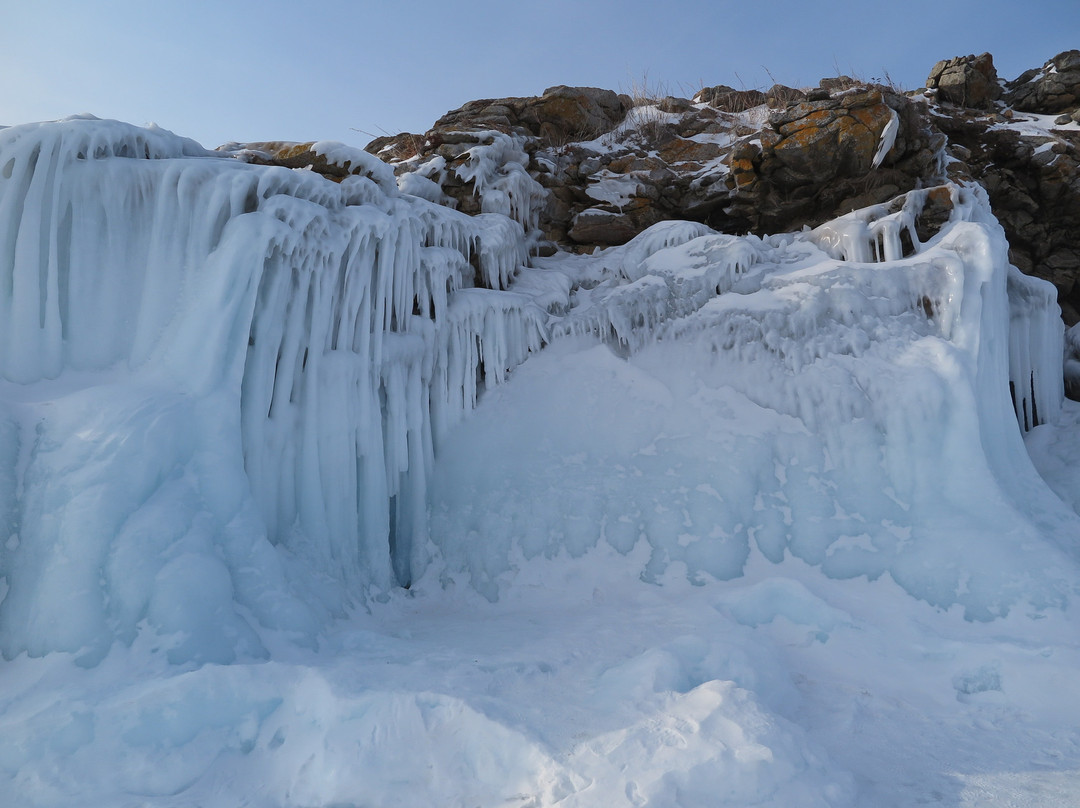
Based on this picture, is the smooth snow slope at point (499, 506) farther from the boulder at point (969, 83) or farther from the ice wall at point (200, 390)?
the boulder at point (969, 83)

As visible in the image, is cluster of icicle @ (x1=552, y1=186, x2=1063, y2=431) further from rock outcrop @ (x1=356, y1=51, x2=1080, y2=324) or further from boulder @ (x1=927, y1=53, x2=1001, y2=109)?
boulder @ (x1=927, y1=53, x2=1001, y2=109)

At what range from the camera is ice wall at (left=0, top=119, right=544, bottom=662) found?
4281 millimetres

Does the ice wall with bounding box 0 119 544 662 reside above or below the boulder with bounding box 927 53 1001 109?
below

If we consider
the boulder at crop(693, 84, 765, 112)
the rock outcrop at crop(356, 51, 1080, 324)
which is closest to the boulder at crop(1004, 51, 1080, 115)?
the rock outcrop at crop(356, 51, 1080, 324)

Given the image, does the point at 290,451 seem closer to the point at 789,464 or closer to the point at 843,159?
the point at 789,464

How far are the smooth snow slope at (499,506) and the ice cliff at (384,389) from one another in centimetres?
4

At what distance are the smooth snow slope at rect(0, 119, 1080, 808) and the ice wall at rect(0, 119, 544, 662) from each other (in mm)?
29

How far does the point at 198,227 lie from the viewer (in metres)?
5.91

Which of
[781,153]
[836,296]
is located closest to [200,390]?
[836,296]

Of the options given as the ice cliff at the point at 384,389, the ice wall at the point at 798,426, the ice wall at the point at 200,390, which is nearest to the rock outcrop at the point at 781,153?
the ice cliff at the point at 384,389

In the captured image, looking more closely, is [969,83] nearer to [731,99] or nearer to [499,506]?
[731,99]

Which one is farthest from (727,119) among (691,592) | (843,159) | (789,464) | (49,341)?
(49,341)

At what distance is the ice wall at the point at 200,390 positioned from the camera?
169 inches

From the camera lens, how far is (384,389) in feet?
25.5
